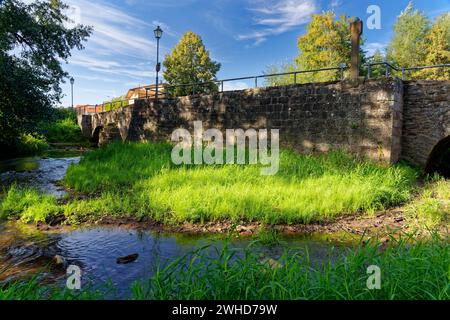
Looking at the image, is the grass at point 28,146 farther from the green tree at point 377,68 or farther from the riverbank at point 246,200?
the green tree at point 377,68

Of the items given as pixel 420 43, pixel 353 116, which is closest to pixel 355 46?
pixel 353 116

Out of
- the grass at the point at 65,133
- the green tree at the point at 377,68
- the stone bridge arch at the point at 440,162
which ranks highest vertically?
the green tree at the point at 377,68

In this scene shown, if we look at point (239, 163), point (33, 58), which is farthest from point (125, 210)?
point (33, 58)

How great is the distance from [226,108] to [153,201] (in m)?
7.94

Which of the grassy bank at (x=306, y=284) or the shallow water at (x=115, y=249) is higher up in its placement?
the grassy bank at (x=306, y=284)

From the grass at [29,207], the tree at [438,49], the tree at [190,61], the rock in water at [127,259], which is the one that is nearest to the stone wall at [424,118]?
the rock in water at [127,259]

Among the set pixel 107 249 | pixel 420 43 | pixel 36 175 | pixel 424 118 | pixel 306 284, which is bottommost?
pixel 107 249

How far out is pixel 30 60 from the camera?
Answer: 13.4 metres

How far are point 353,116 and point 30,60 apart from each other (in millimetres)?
13615

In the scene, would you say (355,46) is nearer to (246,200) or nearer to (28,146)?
(246,200)

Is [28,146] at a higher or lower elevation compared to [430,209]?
higher

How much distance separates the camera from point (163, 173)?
32.7 ft

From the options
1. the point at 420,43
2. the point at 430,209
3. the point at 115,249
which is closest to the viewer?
the point at 115,249

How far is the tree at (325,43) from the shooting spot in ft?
96.1
